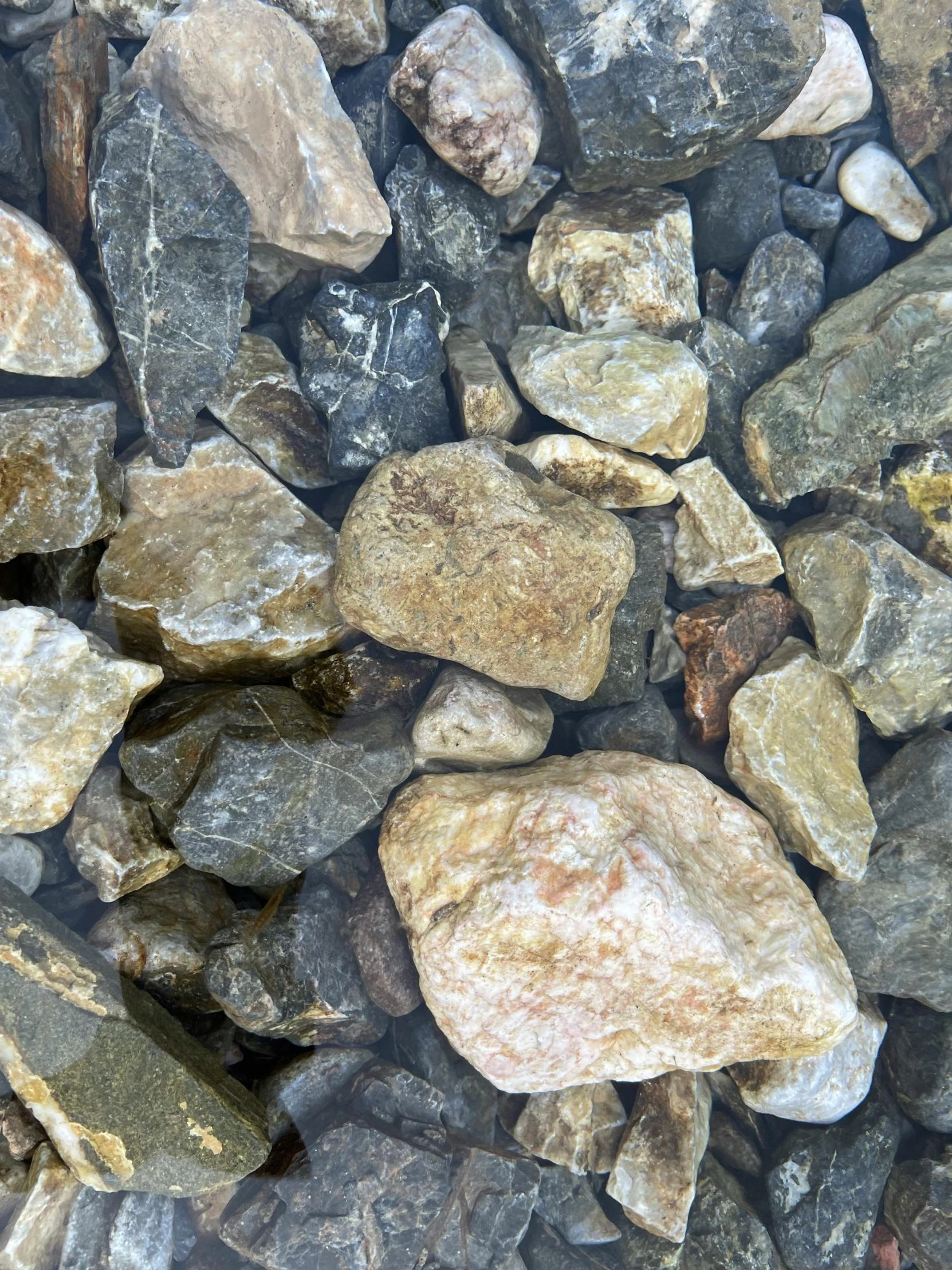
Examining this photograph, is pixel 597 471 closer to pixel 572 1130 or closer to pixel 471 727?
pixel 471 727

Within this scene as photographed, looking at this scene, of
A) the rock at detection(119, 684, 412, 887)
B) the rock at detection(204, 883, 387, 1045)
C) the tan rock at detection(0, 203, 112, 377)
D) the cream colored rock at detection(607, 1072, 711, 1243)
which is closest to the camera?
the tan rock at detection(0, 203, 112, 377)

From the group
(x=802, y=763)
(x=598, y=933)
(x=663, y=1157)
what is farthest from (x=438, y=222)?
(x=663, y=1157)

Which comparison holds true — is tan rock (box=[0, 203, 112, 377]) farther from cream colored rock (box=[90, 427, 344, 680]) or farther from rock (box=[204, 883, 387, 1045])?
rock (box=[204, 883, 387, 1045])

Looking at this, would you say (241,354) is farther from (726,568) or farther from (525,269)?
(726,568)

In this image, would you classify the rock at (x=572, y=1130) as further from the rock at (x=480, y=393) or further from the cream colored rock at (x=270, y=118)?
the cream colored rock at (x=270, y=118)

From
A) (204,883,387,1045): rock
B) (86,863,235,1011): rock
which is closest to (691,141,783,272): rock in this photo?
(204,883,387,1045): rock
